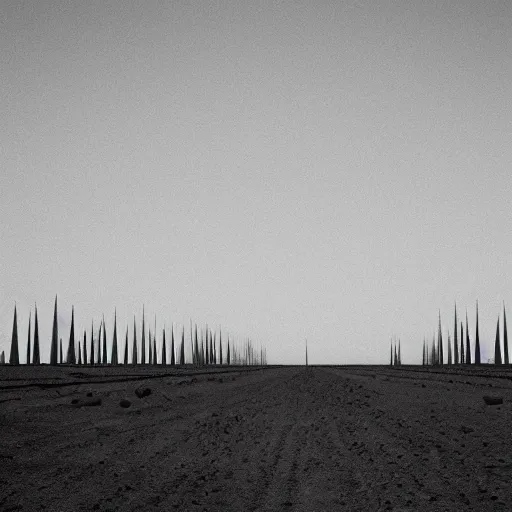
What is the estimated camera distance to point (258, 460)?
723cm

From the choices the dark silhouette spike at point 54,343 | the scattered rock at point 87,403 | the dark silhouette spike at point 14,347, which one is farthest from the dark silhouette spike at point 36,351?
the scattered rock at point 87,403

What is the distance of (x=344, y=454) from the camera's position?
7.48 meters

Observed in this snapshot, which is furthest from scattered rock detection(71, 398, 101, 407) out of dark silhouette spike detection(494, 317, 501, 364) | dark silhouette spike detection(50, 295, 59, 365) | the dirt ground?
dark silhouette spike detection(494, 317, 501, 364)

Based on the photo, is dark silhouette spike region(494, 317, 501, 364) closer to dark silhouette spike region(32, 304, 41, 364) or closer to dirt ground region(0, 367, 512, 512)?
dark silhouette spike region(32, 304, 41, 364)

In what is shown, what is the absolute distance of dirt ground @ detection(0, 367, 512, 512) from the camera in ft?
18.1

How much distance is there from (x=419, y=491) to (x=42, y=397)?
42.1ft

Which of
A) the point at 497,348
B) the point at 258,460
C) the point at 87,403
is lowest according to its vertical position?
the point at 497,348

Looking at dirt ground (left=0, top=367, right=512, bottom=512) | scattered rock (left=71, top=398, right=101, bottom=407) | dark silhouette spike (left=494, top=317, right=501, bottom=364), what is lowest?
dark silhouette spike (left=494, top=317, right=501, bottom=364)

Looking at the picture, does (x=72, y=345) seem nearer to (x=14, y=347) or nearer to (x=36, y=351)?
(x=36, y=351)

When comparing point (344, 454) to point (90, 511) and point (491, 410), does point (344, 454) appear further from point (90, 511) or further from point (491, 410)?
point (491, 410)

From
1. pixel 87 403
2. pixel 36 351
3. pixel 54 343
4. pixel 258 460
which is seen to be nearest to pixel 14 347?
pixel 36 351

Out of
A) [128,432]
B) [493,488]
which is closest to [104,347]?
[128,432]

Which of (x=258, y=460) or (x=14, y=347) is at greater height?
(x=258, y=460)

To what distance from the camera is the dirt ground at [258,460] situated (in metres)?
5.51
